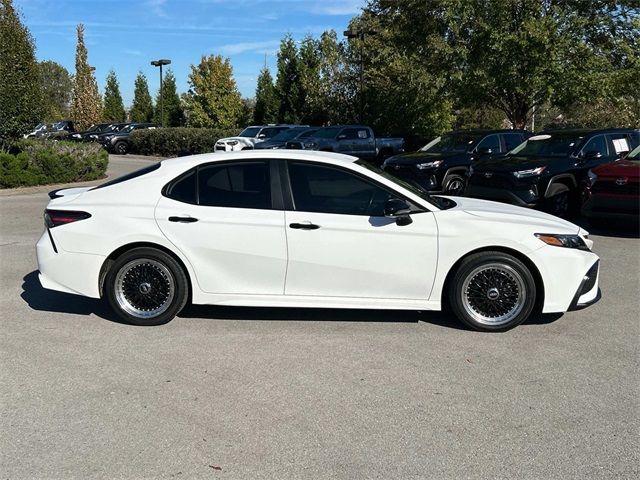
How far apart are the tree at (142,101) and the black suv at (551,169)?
48.5 meters

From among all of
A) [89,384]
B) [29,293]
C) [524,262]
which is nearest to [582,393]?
[524,262]

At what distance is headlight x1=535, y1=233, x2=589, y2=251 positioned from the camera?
5.29 meters

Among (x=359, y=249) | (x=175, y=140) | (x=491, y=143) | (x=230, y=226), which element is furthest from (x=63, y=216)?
(x=175, y=140)

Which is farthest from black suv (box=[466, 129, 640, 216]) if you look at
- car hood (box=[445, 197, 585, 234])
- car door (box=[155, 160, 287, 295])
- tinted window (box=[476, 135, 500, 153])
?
car door (box=[155, 160, 287, 295])

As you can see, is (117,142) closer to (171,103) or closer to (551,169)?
(171,103)

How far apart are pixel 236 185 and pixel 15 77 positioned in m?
14.3

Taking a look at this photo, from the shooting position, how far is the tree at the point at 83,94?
47719mm

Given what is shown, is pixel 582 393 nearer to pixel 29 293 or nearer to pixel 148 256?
pixel 148 256

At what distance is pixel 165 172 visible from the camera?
5625mm

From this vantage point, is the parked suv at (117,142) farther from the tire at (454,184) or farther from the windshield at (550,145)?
the windshield at (550,145)

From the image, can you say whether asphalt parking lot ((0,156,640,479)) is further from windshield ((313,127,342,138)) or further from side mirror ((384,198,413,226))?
windshield ((313,127,342,138))

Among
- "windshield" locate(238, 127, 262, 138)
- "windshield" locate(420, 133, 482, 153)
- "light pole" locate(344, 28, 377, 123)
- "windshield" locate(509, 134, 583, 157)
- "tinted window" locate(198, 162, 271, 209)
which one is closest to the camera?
"tinted window" locate(198, 162, 271, 209)

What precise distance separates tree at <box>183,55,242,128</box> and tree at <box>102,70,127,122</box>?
66.6ft

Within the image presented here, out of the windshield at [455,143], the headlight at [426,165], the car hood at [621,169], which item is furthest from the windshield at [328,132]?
the car hood at [621,169]
